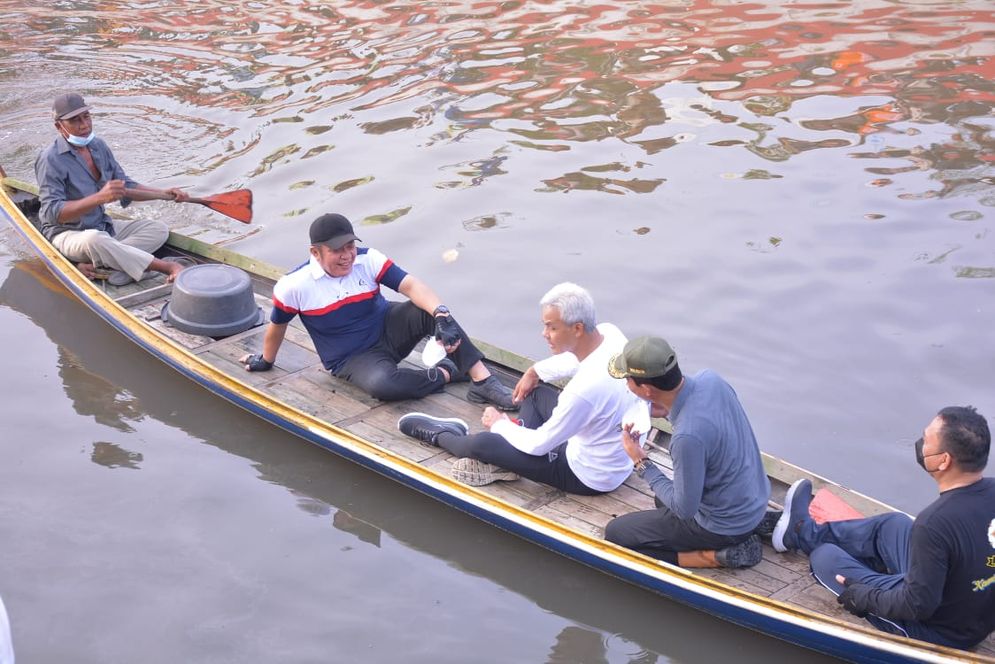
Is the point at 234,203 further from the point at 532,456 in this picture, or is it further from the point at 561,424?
the point at 561,424

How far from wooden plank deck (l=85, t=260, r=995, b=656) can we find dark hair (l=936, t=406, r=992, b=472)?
1.09m

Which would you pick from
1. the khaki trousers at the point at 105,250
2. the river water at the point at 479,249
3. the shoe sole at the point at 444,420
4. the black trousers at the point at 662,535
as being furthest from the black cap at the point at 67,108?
the black trousers at the point at 662,535

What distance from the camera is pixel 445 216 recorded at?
11.1 meters

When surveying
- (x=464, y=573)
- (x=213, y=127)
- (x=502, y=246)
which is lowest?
(x=464, y=573)

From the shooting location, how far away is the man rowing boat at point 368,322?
6895 millimetres

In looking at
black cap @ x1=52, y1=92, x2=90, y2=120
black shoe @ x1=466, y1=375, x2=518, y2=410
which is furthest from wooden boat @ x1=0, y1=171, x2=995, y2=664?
black cap @ x1=52, y1=92, x2=90, y2=120

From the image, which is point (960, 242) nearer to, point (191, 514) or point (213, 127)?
point (191, 514)

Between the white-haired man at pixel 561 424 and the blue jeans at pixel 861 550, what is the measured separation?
3.87ft

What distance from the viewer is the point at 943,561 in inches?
182

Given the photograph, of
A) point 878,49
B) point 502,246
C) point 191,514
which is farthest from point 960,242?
point 191,514

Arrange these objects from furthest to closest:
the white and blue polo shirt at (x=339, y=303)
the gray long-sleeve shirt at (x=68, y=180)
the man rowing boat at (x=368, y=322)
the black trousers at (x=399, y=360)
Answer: the gray long-sleeve shirt at (x=68, y=180)
the black trousers at (x=399, y=360)
the white and blue polo shirt at (x=339, y=303)
the man rowing boat at (x=368, y=322)

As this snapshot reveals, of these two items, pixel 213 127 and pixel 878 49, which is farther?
pixel 878 49

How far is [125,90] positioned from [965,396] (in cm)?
1212

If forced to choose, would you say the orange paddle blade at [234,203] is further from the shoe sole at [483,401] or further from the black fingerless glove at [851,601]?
the black fingerless glove at [851,601]
